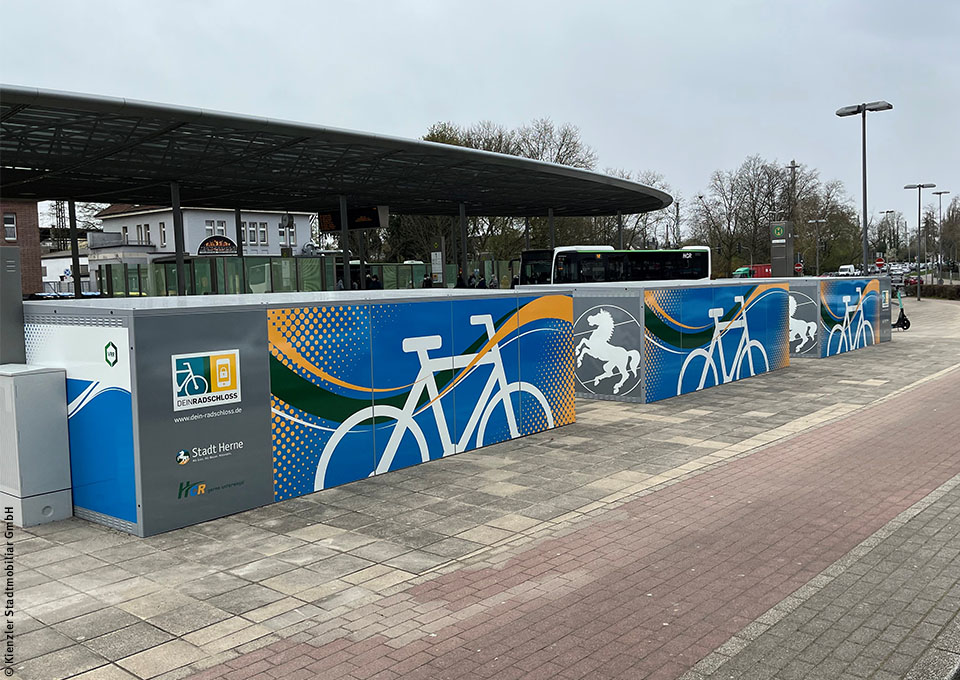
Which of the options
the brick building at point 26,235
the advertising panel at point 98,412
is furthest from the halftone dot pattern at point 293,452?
the brick building at point 26,235

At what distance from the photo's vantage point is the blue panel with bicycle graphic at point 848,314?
2002cm

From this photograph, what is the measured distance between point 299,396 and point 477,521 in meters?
2.11

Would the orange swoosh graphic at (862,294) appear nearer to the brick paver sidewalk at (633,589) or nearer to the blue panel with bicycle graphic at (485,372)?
the brick paver sidewalk at (633,589)

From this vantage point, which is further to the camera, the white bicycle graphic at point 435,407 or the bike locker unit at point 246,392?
the white bicycle graphic at point 435,407

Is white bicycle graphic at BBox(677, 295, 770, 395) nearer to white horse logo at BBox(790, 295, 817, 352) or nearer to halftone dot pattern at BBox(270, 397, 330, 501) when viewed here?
white horse logo at BBox(790, 295, 817, 352)

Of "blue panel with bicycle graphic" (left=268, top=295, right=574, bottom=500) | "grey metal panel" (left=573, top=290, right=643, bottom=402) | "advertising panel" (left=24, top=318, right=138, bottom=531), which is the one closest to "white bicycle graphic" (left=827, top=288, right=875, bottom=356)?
"grey metal panel" (left=573, top=290, right=643, bottom=402)

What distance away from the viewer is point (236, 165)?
79.1ft

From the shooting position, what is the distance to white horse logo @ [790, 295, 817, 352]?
18.9 m

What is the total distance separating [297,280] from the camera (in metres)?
31.1

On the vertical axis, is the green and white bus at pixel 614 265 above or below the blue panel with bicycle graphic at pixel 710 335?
above

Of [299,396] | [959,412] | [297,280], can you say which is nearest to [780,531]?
[299,396]

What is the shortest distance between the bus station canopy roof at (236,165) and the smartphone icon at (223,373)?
10045 mm

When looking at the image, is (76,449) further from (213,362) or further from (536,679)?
(536,679)

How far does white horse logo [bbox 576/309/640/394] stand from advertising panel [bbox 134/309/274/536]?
6995mm
